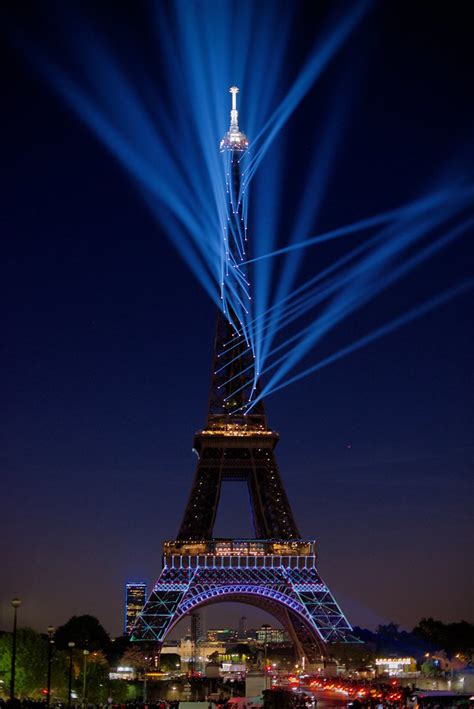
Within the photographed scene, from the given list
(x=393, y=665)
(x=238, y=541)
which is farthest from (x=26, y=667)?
(x=393, y=665)

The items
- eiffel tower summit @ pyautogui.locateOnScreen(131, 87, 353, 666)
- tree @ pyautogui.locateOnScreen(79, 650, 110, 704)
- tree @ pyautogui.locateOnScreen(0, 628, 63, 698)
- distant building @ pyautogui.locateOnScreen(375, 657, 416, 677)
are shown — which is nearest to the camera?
tree @ pyautogui.locateOnScreen(0, 628, 63, 698)

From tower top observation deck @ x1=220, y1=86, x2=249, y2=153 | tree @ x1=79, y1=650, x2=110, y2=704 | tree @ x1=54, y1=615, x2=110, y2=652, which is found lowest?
tree @ x1=79, y1=650, x2=110, y2=704

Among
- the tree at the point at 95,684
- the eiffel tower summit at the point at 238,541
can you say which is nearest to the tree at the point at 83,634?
the eiffel tower summit at the point at 238,541

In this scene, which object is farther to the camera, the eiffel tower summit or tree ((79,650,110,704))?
the eiffel tower summit

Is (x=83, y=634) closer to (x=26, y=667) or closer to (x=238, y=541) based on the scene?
(x=238, y=541)

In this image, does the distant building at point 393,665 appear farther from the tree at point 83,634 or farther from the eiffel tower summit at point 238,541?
the tree at point 83,634

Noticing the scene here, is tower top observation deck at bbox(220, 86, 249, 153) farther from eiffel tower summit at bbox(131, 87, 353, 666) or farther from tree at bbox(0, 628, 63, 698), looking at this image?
tree at bbox(0, 628, 63, 698)

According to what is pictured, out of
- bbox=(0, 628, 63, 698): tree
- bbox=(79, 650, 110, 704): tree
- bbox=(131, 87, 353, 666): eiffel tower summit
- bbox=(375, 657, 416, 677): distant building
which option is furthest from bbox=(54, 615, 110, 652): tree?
bbox=(0, 628, 63, 698): tree
